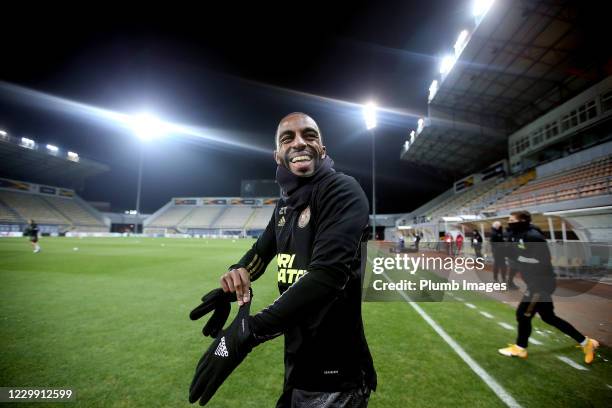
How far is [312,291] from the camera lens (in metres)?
1.07

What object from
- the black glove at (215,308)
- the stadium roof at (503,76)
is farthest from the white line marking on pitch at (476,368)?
the stadium roof at (503,76)

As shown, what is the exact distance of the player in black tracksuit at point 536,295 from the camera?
4.12 m

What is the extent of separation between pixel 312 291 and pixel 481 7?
20.0 metres

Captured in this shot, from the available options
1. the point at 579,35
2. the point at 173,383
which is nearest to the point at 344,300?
the point at 173,383

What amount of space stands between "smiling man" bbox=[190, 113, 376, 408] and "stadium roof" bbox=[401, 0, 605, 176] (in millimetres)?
18144

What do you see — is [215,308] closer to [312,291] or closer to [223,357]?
[223,357]

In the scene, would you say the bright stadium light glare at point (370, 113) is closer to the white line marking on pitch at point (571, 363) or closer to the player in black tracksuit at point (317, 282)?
the white line marking on pitch at point (571, 363)

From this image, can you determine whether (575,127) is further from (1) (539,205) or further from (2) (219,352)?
(2) (219,352)

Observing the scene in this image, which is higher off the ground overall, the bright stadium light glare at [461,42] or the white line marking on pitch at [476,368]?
the bright stadium light glare at [461,42]

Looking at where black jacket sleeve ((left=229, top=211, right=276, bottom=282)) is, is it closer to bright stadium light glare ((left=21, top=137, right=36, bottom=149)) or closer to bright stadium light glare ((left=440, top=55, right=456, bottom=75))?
bright stadium light glare ((left=440, top=55, right=456, bottom=75))

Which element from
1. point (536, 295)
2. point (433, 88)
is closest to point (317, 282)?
point (536, 295)

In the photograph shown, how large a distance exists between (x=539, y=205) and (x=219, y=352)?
20863 millimetres

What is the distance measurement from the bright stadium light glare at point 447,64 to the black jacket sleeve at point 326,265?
22.0 m

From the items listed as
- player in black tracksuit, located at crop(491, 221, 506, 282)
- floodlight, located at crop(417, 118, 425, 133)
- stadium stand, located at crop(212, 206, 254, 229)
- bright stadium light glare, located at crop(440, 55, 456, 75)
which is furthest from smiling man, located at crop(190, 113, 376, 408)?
stadium stand, located at crop(212, 206, 254, 229)
